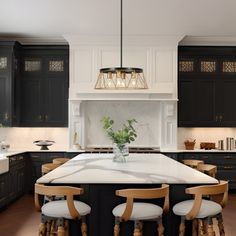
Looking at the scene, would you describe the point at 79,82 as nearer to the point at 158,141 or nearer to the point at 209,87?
the point at 158,141

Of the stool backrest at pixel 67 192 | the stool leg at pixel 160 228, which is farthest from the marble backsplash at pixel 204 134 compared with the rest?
the stool backrest at pixel 67 192

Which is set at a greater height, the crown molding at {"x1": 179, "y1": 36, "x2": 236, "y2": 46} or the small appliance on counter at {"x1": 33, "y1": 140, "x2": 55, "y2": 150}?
the crown molding at {"x1": 179, "y1": 36, "x2": 236, "y2": 46}

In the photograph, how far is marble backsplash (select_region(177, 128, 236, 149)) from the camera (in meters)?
8.35

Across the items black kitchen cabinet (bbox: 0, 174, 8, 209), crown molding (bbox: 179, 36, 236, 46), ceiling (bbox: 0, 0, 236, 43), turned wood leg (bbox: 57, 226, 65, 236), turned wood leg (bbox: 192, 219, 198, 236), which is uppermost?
ceiling (bbox: 0, 0, 236, 43)

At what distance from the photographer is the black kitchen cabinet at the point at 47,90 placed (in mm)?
8008

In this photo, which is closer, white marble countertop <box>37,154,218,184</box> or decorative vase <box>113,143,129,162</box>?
white marble countertop <box>37,154,218,184</box>

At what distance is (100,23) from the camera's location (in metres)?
6.73

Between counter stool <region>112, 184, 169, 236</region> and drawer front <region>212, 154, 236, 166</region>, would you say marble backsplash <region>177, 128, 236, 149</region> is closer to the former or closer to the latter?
drawer front <region>212, 154, 236, 166</region>

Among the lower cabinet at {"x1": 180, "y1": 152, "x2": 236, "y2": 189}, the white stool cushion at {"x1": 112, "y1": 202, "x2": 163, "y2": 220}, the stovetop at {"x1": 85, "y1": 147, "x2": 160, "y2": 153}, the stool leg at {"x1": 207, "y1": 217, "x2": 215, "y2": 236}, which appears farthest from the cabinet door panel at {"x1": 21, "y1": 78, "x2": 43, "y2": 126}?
the stool leg at {"x1": 207, "y1": 217, "x2": 215, "y2": 236}

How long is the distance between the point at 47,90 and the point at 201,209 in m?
5.34

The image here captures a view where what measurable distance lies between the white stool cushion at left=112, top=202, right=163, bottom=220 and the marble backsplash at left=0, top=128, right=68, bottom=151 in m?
5.07

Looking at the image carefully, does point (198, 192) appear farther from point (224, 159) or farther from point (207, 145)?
point (207, 145)

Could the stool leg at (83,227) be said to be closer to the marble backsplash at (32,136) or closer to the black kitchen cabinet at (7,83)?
the black kitchen cabinet at (7,83)

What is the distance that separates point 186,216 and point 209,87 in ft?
17.1
